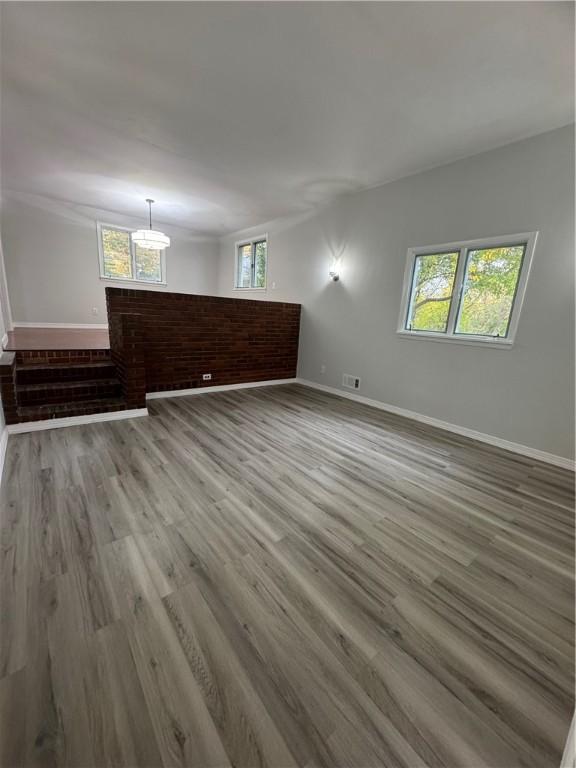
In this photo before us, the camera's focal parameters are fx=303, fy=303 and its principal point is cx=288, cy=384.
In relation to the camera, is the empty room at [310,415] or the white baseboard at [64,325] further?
the white baseboard at [64,325]

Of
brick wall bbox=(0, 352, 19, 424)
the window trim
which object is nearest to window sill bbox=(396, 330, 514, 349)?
the window trim

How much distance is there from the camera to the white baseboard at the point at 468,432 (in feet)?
9.63

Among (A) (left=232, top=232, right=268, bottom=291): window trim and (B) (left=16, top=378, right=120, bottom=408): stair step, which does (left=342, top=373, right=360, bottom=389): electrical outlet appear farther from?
(B) (left=16, top=378, right=120, bottom=408): stair step

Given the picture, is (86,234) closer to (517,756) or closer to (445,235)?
(445,235)

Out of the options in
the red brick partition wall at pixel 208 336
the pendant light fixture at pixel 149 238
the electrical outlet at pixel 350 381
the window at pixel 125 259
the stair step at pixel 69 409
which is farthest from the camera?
the window at pixel 125 259

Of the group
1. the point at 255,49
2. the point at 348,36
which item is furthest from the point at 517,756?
the point at 255,49

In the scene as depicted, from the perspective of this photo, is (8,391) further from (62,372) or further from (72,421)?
(62,372)

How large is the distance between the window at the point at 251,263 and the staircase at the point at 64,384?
3.79m

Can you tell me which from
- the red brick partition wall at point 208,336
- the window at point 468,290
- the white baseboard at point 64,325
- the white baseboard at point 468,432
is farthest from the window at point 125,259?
the window at point 468,290

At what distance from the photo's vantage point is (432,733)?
3.12 feet

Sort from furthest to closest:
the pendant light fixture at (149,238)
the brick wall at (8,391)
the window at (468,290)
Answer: the pendant light fixture at (149,238)
the window at (468,290)
the brick wall at (8,391)

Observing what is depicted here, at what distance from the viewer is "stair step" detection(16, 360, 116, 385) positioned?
332 cm

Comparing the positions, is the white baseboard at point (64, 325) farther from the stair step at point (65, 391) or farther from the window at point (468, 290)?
the window at point (468, 290)

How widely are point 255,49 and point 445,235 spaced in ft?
8.40
